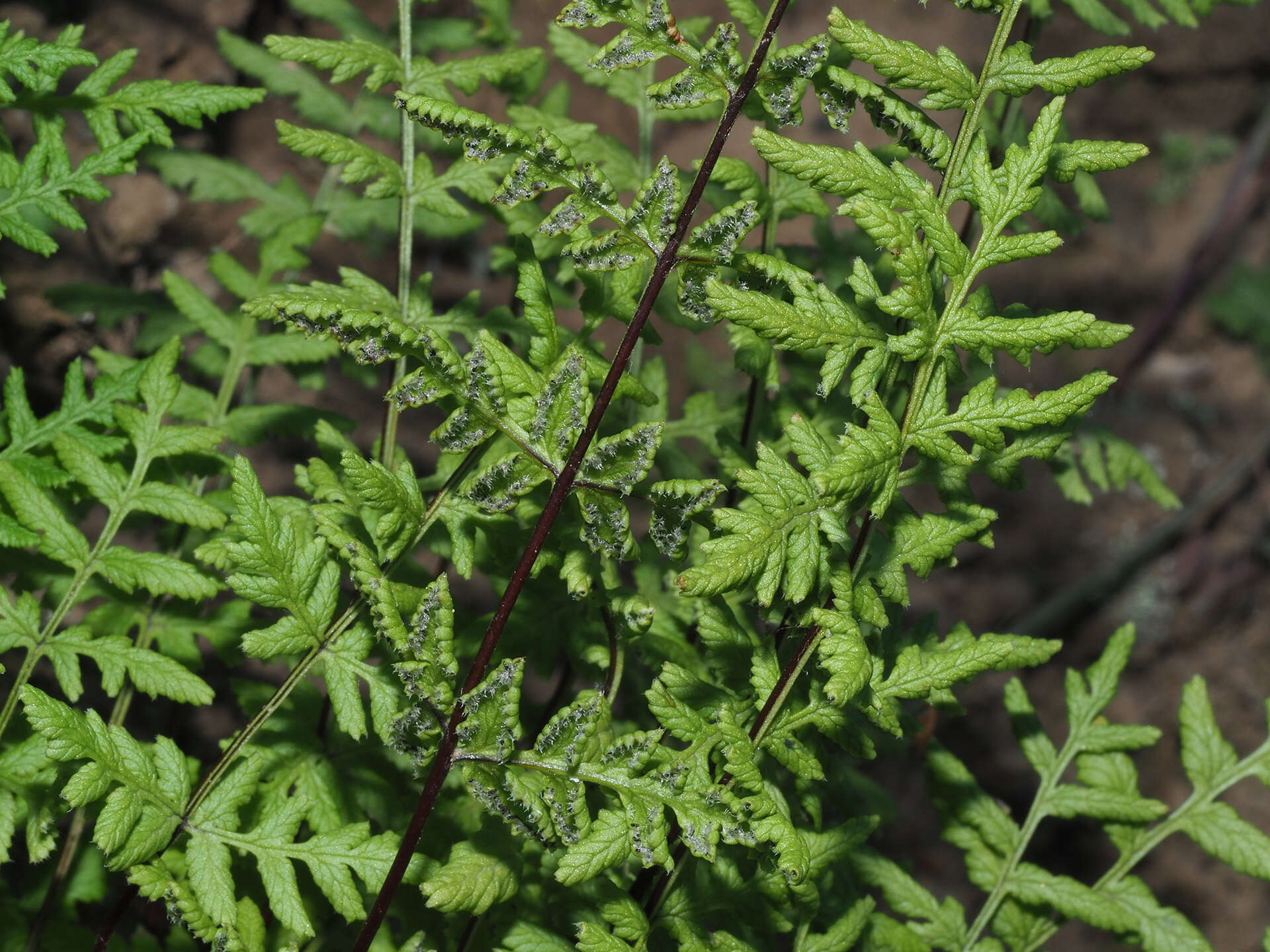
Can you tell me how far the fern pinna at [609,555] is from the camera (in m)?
1.32

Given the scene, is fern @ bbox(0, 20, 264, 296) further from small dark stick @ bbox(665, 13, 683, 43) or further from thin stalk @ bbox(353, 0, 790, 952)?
thin stalk @ bbox(353, 0, 790, 952)

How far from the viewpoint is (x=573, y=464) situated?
1.32m

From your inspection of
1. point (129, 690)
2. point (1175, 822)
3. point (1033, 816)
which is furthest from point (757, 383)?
point (129, 690)

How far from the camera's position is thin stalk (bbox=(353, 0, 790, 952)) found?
4.13 ft

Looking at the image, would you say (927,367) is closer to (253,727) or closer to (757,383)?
(757,383)

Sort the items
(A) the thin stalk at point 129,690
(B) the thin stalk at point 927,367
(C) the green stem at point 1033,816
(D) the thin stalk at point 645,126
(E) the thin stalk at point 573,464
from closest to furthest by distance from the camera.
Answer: (E) the thin stalk at point 573,464, (B) the thin stalk at point 927,367, (A) the thin stalk at point 129,690, (C) the green stem at point 1033,816, (D) the thin stalk at point 645,126

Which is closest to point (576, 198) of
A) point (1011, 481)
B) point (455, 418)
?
point (455, 418)

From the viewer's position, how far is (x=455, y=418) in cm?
137

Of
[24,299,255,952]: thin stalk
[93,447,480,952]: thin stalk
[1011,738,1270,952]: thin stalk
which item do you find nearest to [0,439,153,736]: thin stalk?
[24,299,255,952]: thin stalk

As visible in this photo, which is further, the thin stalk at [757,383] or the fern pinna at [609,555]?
the thin stalk at [757,383]

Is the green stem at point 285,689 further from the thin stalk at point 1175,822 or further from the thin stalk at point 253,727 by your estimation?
the thin stalk at point 1175,822

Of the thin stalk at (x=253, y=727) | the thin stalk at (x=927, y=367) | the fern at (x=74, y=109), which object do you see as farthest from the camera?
the fern at (x=74, y=109)

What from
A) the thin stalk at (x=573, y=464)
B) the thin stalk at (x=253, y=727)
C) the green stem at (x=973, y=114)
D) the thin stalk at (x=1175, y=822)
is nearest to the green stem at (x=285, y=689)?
the thin stalk at (x=253, y=727)

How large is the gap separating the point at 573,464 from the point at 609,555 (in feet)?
0.48
